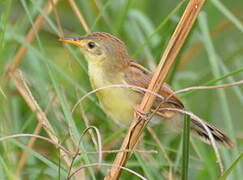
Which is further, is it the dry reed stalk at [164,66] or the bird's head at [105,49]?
the bird's head at [105,49]

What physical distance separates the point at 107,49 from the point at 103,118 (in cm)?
61

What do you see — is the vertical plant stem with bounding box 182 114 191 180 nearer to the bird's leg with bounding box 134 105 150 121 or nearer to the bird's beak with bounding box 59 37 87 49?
the bird's leg with bounding box 134 105 150 121

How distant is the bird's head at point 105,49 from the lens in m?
2.92

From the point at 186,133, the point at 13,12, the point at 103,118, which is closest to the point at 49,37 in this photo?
the point at 13,12

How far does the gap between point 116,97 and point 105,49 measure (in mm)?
363

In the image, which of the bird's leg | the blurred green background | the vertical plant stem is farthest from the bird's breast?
the vertical plant stem

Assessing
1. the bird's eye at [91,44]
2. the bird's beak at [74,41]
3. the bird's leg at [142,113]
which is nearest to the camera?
the bird's leg at [142,113]

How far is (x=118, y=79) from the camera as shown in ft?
9.37

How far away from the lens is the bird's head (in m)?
2.92

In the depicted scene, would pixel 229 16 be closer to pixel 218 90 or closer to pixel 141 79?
pixel 218 90

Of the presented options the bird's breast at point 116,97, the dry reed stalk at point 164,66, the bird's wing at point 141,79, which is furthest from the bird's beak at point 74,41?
the dry reed stalk at point 164,66

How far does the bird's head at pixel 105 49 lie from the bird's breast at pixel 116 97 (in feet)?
0.27

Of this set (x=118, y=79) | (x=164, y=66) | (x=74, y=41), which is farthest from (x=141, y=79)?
(x=164, y=66)

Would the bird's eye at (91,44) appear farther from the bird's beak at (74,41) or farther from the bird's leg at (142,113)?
the bird's leg at (142,113)
